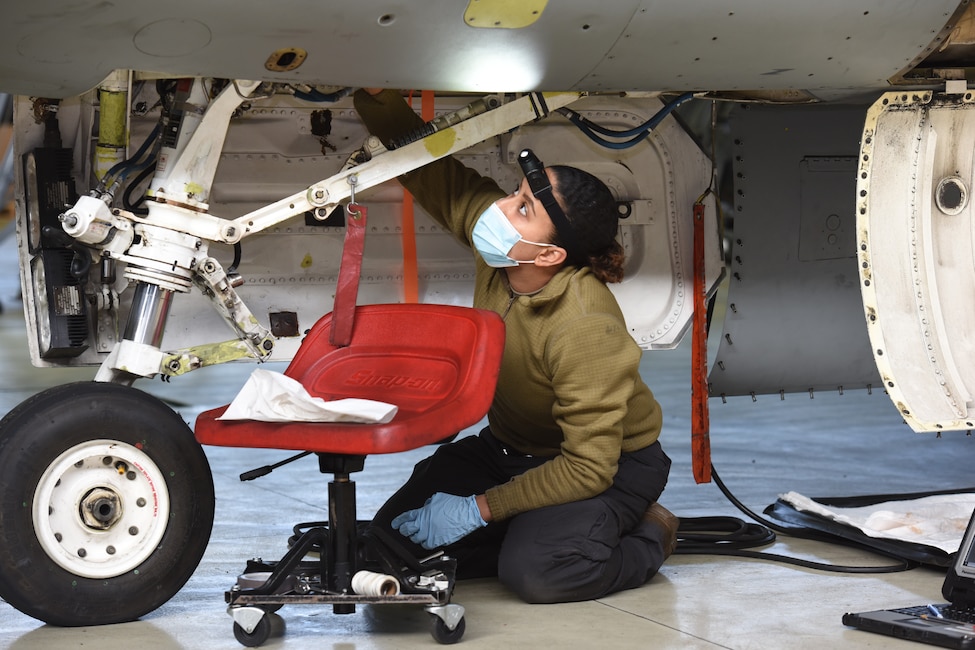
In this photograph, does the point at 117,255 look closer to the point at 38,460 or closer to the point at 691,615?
the point at 38,460

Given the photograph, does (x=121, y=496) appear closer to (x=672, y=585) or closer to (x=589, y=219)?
(x=589, y=219)

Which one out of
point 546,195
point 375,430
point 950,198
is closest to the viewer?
point 375,430

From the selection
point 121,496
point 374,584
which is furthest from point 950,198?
point 121,496

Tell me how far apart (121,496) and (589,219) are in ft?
4.47

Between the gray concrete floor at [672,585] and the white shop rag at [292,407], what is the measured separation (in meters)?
0.51

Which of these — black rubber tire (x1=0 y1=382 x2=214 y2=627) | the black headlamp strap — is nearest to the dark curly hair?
the black headlamp strap

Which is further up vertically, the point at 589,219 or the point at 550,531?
the point at 589,219

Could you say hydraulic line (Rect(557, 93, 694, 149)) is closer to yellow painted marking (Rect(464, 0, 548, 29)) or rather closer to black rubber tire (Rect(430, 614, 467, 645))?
yellow painted marking (Rect(464, 0, 548, 29))

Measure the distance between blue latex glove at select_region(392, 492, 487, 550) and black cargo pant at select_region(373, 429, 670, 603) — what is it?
0.09m

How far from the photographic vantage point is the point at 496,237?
117 inches

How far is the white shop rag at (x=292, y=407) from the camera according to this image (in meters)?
2.46

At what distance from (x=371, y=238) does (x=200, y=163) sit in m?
0.92

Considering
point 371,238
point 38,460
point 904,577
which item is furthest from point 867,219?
point 38,460

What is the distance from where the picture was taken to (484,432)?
11.3ft
